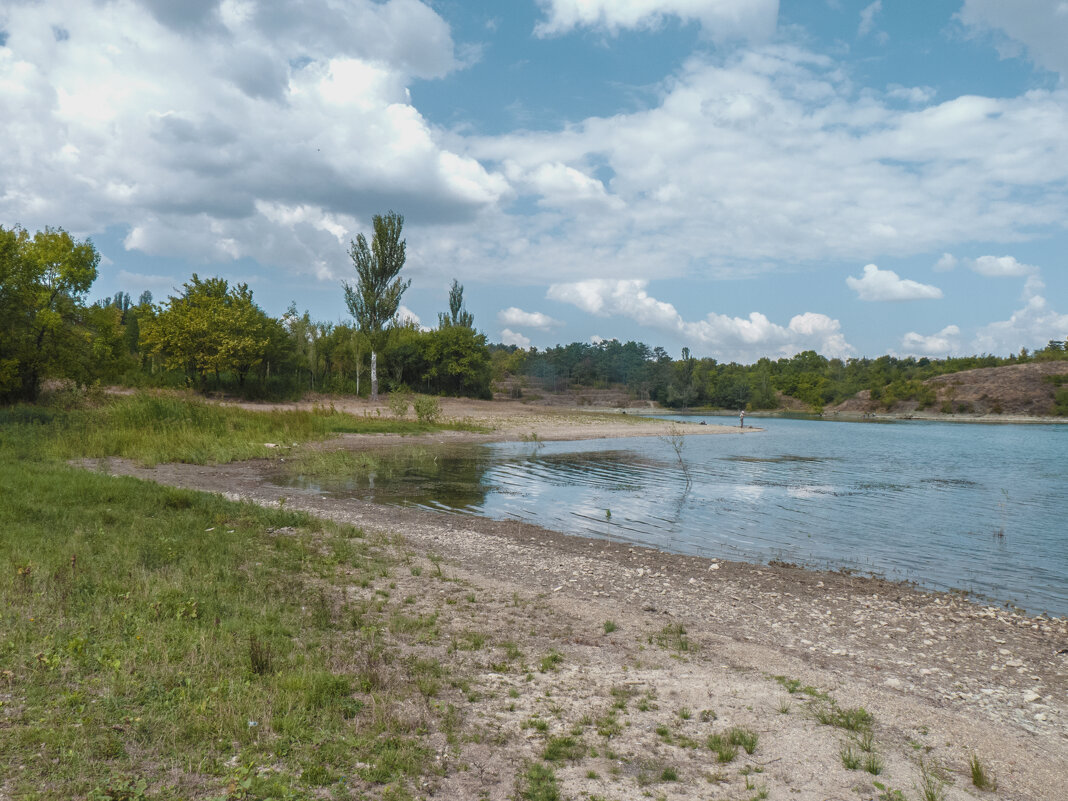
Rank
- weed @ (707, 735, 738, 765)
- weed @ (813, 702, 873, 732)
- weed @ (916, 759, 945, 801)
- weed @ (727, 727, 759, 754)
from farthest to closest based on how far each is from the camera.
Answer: weed @ (813, 702, 873, 732), weed @ (727, 727, 759, 754), weed @ (707, 735, 738, 765), weed @ (916, 759, 945, 801)

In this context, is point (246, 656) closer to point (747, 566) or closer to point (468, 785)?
point (468, 785)

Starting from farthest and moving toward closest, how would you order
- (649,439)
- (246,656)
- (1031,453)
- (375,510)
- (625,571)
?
(649,439) → (1031,453) → (375,510) → (625,571) → (246,656)

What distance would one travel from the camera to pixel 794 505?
19781 millimetres

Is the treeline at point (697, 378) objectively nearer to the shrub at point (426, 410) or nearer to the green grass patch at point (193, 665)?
the shrub at point (426, 410)

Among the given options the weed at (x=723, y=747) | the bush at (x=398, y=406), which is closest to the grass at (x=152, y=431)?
the bush at (x=398, y=406)

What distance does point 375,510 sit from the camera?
16.0 metres

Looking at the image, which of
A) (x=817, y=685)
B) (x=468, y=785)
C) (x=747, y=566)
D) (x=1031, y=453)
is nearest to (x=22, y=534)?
(x=468, y=785)

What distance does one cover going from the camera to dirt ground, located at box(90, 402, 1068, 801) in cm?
480

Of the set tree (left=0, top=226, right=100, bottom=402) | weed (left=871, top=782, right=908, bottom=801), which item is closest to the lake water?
weed (left=871, top=782, right=908, bottom=801)

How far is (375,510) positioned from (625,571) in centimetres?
740

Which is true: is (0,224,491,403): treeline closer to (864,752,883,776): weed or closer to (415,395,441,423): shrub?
(415,395,441,423): shrub

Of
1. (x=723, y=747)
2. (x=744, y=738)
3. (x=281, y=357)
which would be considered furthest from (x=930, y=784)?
(x=281, y=357)

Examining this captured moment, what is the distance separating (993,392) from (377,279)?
121152 mm

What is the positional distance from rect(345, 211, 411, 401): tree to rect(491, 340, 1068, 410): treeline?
36702 mm
